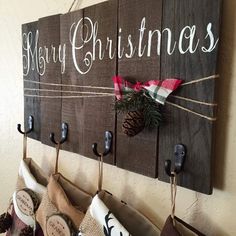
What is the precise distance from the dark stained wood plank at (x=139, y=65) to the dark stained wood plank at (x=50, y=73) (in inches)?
6.9

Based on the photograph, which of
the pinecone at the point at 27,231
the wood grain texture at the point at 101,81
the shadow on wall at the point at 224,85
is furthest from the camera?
the pinecone at the point at 27,231

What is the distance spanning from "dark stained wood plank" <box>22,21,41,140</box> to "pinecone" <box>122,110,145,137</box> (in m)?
0.31

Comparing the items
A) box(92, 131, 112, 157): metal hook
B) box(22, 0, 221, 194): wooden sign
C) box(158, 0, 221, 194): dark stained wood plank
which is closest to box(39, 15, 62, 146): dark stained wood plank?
box(22, 0, 221, 194): wooden sign

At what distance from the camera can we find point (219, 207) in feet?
1.30

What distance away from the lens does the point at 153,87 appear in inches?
16.8

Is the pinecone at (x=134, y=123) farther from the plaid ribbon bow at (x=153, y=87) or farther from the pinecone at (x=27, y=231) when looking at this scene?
the pinecone at (x=27, y=231)

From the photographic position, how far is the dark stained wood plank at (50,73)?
615 millimetres

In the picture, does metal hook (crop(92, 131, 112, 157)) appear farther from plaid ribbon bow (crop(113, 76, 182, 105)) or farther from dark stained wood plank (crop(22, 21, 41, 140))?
dark stained wood plank (crop(22, 21, 41, 140))

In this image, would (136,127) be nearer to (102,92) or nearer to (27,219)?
(102,92)

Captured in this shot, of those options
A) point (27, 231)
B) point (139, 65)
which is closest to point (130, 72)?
point (139, 65)

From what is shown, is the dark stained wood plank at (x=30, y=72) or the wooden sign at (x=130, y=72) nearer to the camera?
the wooden sign at (x=130, y=72)

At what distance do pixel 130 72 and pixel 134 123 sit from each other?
3.5 inches

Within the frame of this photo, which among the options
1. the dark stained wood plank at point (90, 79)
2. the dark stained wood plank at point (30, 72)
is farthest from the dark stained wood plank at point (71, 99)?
the dark stained wood plank at point (30, 72)

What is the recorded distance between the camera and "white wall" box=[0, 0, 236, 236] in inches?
15.0
